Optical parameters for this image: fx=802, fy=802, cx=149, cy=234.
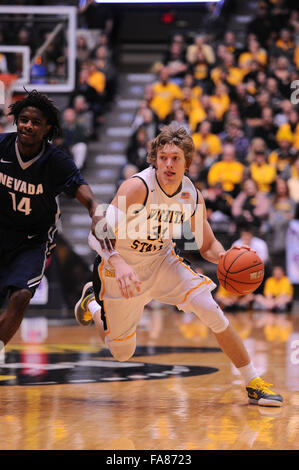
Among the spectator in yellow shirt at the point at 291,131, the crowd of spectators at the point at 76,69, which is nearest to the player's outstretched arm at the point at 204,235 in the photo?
the crowd of spectators at the point at 76,69

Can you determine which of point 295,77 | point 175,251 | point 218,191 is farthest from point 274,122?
point 175,251

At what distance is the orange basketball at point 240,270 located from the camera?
16.4 ft

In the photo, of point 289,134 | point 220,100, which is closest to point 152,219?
point 289,134

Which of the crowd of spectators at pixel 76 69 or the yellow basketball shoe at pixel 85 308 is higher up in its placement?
the crowd of spectators at pixel 76 69

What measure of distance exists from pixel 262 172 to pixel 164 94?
2.87 metres

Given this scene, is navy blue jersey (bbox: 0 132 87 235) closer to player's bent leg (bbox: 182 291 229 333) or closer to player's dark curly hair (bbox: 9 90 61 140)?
player's dark curly hair (bbox: 9 90 61 140)

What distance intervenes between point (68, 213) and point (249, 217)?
347 cm

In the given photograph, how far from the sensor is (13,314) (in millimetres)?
4719

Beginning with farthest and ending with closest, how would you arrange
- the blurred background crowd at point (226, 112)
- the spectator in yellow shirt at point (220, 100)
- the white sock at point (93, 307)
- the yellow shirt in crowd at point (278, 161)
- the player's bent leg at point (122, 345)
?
the spectator in yellow shirt at point (220, 100)
the yellow shirt in crowd at point (278, 161)
the blurred background crowd at point (226, 112)
the white sock at point (93, 307)
the player's bent leg at point (122, 345)

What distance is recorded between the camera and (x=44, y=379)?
586 cm

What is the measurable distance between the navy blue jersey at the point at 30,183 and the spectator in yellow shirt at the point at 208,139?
333 inches

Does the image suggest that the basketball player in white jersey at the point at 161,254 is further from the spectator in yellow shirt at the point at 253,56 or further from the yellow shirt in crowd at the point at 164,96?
the spectator in yellow shirt at the point at 253,56

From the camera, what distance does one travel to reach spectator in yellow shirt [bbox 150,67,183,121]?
1459 centimetres

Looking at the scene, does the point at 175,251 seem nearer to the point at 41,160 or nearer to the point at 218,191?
the point at 41,160
